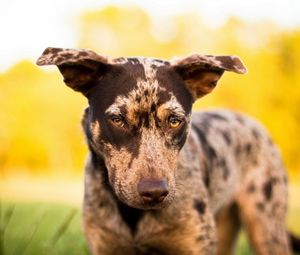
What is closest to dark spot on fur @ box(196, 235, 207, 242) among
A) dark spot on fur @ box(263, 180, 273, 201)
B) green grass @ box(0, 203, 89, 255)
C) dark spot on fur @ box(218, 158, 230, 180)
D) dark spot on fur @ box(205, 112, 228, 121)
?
green grass @ box(0, 203, 89, 255)

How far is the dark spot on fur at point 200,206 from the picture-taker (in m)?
5.86

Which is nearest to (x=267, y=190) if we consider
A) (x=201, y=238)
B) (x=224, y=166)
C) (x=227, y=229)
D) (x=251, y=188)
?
(x=251, y=188)

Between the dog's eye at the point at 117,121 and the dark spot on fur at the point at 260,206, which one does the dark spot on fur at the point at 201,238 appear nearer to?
the dog's eye at the point at 117,121

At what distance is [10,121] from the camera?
51062 millimetres

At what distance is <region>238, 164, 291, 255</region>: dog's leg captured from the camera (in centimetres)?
724

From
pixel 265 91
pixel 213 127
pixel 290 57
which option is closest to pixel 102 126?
pixel 213 127

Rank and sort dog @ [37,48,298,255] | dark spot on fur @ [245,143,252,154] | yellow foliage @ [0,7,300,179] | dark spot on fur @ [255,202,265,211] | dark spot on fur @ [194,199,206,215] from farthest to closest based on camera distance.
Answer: yellow foliage @ [0,7,300,179]
dark spot on fur @ [245,143,252,154]
dark spot on fur @ [255,202,265,211]
dark spot on fur @ [194,199,206,215]
dog @ [37,48,298,255]

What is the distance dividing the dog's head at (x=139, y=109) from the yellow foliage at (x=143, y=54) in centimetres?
3766

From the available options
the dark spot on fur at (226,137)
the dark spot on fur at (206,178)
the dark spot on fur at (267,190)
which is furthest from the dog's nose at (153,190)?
the dark spot on fur at (267,190)

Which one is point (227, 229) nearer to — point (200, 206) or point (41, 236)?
point (200, 206)

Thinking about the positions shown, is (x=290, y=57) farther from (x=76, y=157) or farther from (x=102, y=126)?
(x=102, y=126)

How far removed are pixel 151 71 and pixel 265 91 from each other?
4125 cm

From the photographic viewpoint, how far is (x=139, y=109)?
5.02 m

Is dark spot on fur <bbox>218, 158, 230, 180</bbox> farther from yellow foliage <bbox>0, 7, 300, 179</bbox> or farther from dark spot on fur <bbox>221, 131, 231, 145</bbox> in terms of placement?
yellow foliage <bbox>0, 7, 300, 179</bbox>
